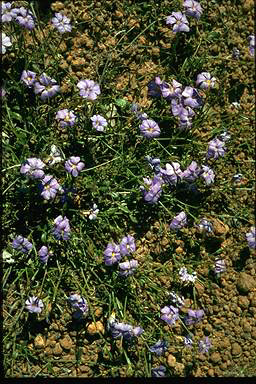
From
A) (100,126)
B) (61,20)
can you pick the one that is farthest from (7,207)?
(61,20)

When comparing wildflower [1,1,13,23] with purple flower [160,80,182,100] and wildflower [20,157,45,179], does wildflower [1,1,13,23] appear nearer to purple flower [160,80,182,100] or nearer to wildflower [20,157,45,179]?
wildflower [20,157,45,179]

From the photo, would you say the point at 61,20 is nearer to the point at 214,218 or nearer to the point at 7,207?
the point at 7,207

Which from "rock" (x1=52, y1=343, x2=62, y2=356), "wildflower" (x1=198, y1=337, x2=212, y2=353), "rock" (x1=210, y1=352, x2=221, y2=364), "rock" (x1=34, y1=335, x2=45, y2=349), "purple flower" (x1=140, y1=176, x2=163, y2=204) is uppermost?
"purple flower" (x1=140, y1=176, x2=163, y2=204)

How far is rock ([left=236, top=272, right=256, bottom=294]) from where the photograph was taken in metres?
3.79

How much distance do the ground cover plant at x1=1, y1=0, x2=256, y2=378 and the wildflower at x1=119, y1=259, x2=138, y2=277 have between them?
1 centimetres

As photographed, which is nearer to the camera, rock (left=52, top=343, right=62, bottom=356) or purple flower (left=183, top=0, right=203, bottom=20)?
rock (left=52, top=343, right=62, bottom=356)

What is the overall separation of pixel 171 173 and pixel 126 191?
0.30 m

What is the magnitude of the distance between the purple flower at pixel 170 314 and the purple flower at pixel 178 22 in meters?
1.63

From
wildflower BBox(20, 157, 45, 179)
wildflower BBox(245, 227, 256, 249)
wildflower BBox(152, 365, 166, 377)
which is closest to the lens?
wildflower BBox(20, 157, 45, 179)

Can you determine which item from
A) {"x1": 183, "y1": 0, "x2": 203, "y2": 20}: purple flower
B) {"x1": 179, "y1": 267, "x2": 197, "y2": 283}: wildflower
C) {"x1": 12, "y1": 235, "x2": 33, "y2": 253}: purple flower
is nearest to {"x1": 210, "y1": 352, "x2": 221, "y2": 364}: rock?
{"x1": 179, "y1": 267, "x2": 197, "y2": 283}: wildflower

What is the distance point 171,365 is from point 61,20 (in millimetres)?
2091

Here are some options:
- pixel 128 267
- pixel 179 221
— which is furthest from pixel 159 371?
pixel 179 221

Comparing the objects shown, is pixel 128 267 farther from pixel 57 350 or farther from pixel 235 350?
pixel 235 350

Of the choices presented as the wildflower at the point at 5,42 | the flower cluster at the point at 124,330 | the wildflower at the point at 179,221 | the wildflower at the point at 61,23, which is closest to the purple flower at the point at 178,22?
the wildflower at the point at 61,23
